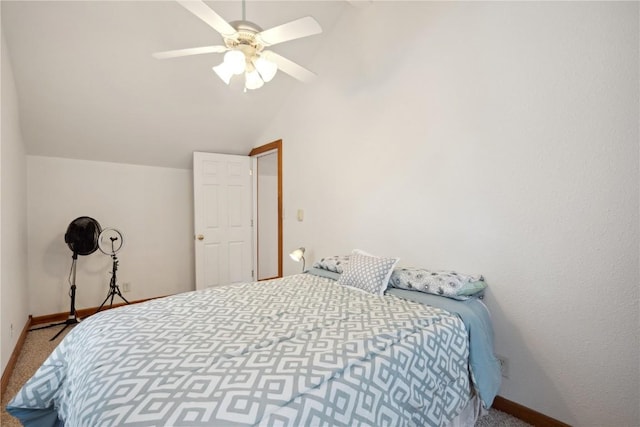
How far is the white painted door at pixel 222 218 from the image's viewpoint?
3684 millimetres

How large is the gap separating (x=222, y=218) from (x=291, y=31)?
2.76 meters

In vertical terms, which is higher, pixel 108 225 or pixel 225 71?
pixel 225 71

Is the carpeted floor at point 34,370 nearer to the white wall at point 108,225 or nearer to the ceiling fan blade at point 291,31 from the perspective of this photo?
the white wall at point 108,225

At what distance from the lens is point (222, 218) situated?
12.6 feet

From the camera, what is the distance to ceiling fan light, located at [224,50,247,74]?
1.59m

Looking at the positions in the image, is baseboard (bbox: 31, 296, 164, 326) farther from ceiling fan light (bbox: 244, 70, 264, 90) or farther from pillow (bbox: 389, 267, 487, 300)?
pillow (bbox: 389, 267, 487, 300)

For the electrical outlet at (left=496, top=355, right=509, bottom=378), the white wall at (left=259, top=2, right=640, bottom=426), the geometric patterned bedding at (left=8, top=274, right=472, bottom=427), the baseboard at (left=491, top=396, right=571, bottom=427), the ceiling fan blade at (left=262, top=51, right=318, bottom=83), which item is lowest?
the baseboard at (left=491, top=396, right=571, bottom=427)

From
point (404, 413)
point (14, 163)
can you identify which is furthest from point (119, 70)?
point (404, 413)

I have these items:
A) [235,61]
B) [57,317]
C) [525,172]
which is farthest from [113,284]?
[525,172]

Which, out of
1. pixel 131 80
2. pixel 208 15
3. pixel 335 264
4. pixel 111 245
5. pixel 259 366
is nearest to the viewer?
pixel 259 366

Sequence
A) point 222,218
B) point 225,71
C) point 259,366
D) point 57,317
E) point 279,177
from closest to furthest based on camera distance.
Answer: point 259,366 < point 225,71 < point 57,317 < point 279,177 < point 222,218

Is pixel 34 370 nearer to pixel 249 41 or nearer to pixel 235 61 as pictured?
pixel 235 61

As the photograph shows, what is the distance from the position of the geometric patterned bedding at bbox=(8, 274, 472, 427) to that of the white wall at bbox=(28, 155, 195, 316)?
2329 mm

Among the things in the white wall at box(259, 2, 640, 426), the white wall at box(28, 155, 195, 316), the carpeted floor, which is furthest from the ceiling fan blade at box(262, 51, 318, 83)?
the white wall at box(28, 155, 195, 316)
